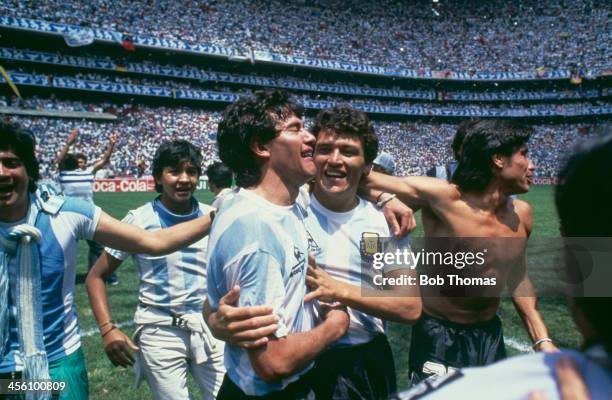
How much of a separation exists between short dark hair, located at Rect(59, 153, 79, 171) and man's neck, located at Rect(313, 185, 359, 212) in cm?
756

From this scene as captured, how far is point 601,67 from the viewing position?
49.9m

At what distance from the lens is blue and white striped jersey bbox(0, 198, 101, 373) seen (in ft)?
7.97

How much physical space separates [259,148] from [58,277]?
1439 millimetres

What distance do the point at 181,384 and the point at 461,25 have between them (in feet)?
209

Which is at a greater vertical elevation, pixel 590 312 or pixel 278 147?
pixel 278 147

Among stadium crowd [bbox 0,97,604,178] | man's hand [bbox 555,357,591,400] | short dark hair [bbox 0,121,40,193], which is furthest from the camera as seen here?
stadium crowd [bbox 0,97,604,178]

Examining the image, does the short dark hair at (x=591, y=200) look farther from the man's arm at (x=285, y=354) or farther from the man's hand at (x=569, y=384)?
the man's arm at (x=285, y=354)

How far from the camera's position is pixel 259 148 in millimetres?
2193

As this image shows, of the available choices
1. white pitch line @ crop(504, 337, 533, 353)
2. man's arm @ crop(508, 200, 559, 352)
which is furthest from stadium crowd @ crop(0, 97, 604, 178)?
man's arm @ crop(508, 200, 559, 352)

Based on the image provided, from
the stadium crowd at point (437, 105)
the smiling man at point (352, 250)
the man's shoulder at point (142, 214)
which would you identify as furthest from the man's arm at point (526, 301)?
the stadium crowd at point (437, 105)

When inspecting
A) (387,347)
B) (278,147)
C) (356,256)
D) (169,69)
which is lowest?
(387,347)

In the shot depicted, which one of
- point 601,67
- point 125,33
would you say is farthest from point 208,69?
point 601,67

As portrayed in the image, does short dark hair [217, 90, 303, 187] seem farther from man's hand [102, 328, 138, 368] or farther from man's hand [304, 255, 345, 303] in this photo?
man's hand [102, 328, 138, 368]

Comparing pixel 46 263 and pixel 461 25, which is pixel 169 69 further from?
Answer: pixel 46 263
